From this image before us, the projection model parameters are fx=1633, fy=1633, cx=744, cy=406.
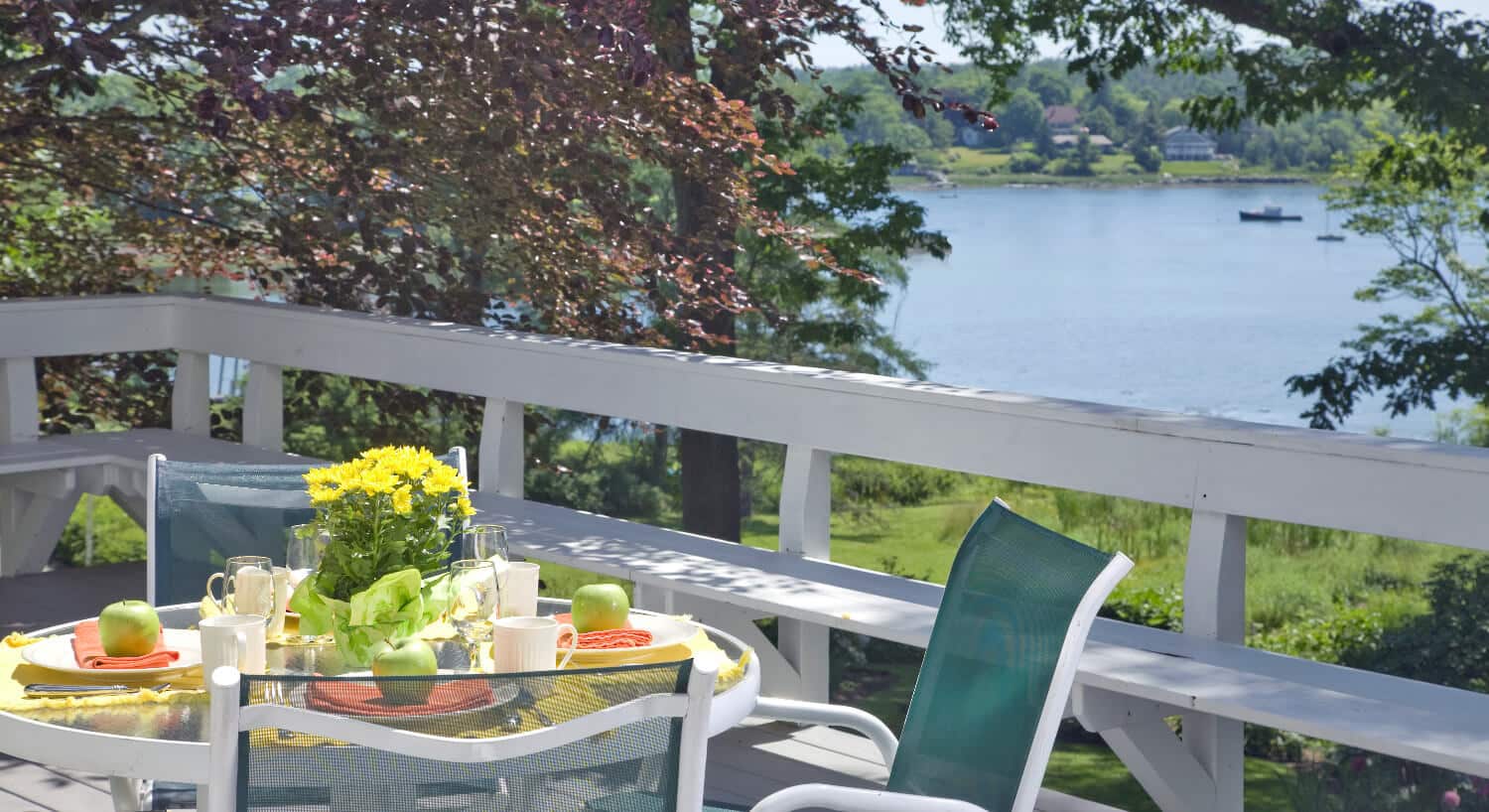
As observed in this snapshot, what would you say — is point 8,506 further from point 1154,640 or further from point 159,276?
point 1154,640

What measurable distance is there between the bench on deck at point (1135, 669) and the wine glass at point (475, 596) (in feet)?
4.01

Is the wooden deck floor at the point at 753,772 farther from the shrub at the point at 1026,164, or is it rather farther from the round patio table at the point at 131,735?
the shrub at the point at 1026,164

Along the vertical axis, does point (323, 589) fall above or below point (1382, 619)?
above

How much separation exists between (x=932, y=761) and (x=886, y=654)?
19.0 ft

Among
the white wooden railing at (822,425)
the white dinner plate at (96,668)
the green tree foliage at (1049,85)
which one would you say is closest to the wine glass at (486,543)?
the white dinner plate at (96,668)

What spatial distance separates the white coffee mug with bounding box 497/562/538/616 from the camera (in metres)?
2.26

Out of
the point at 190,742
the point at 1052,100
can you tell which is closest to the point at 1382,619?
the point at 190,742

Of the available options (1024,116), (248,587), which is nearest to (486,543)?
(248,587)

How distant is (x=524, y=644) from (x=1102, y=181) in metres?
35.5

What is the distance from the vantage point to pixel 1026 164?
30.9 m

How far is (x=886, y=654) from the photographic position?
798 cm

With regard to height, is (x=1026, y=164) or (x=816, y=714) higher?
(x=1026, y=164)

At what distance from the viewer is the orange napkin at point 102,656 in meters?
2.08

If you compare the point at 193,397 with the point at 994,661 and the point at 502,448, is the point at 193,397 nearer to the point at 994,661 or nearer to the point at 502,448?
the point at 502,448
